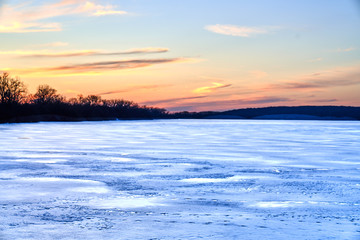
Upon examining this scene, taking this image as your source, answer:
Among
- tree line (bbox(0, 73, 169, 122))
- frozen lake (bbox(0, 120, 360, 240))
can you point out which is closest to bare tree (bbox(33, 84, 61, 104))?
tree line (bbox(0, 73, 169, 122))

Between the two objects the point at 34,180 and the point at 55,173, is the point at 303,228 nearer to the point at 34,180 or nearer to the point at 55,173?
the point at 34,180

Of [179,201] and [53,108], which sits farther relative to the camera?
[53,108]

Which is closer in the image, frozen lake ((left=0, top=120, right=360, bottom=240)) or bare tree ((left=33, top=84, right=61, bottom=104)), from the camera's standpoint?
frozen lake ((left=0, top=120, right=360, bottom=240))

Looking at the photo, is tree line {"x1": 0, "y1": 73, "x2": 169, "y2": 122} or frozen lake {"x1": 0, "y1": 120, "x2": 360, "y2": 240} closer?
frozen lake {"x1": 0, "y1": 120, "x2": 360, "y2": 240}

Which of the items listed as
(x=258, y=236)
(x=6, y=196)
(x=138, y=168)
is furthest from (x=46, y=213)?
(x=138, y=168)

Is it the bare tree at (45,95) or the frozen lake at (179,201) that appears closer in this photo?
the frozen lake at (179,201)

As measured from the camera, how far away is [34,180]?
901cm

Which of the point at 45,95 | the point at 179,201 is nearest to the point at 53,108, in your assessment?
the point at 45,95

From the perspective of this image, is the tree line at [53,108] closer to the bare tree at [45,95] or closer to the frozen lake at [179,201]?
the bare tree at [45,95]

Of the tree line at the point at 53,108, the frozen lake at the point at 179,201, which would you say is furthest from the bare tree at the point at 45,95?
the frozen lake at the point at 179,201

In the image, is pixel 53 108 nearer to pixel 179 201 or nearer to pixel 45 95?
pixel 45 95

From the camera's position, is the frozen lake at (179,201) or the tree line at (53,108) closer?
the frozen lake at (179,201)

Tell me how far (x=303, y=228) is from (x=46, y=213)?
3.05 m

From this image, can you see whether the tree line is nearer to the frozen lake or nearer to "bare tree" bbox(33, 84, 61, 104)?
"bare tree" bbox(33, 84, 61, 104)
